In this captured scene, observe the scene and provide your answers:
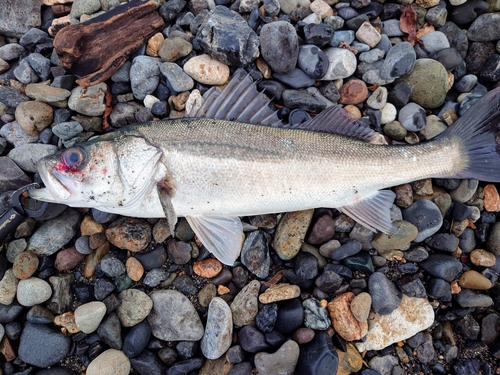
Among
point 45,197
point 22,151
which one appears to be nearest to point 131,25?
point 22,151

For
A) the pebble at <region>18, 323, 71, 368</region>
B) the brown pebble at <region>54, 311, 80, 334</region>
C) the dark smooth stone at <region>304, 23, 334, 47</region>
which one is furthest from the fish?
the pebble at <region>18, 323, 71, 368</region>

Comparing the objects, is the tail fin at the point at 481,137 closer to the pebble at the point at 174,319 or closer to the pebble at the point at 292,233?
the pebble at the point at 292,233

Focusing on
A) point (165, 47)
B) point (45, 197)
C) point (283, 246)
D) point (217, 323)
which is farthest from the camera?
point (165, 47)

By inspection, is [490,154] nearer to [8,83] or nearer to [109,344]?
[109,344]

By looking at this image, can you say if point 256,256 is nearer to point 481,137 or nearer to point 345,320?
point 345,320

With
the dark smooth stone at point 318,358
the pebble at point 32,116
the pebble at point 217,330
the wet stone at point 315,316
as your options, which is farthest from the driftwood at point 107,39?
the dark smooth stone at point 318,358

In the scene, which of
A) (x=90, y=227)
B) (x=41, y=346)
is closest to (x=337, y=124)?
(x=90, y=227)
